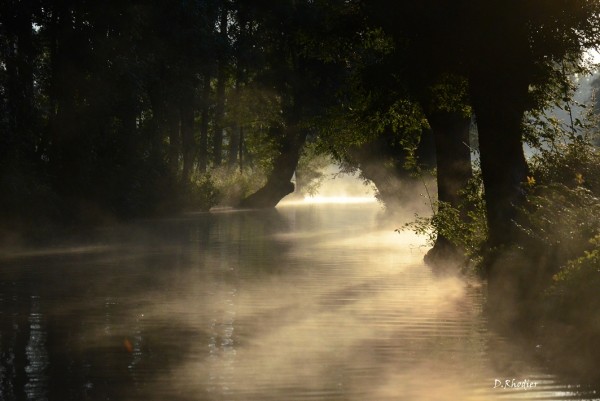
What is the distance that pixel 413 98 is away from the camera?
74.0 ft

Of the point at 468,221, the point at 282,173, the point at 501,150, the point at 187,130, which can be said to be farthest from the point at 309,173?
the point at 501,150

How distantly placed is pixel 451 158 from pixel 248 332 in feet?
40.4

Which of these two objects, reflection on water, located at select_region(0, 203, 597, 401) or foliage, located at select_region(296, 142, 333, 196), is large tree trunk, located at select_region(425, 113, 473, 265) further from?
foliage, located at select_region(296, 142, 333, 196)

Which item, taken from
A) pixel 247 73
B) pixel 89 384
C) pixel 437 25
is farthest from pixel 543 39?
pixel 247 73

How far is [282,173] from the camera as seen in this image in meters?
72.5

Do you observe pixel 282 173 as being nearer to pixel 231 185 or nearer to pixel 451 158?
pixel 231 185

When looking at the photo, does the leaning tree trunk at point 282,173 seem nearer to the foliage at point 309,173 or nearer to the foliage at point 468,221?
the foliage at point 309,173

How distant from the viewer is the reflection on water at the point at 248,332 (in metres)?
10.9

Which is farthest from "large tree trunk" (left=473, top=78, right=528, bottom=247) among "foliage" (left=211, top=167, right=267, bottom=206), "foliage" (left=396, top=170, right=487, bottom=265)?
"foliage" (left=211, top=167, right=267, bottom=206)

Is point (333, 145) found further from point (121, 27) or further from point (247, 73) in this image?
point (247, 73)

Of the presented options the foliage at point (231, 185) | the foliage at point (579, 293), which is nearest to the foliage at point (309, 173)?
the foliage at point (231, 185)

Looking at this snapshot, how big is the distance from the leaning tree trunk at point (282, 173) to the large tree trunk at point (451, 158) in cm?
4208

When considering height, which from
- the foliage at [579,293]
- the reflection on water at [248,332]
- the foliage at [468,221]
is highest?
the foliage at [468,221]

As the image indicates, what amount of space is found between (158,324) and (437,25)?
8.00m
